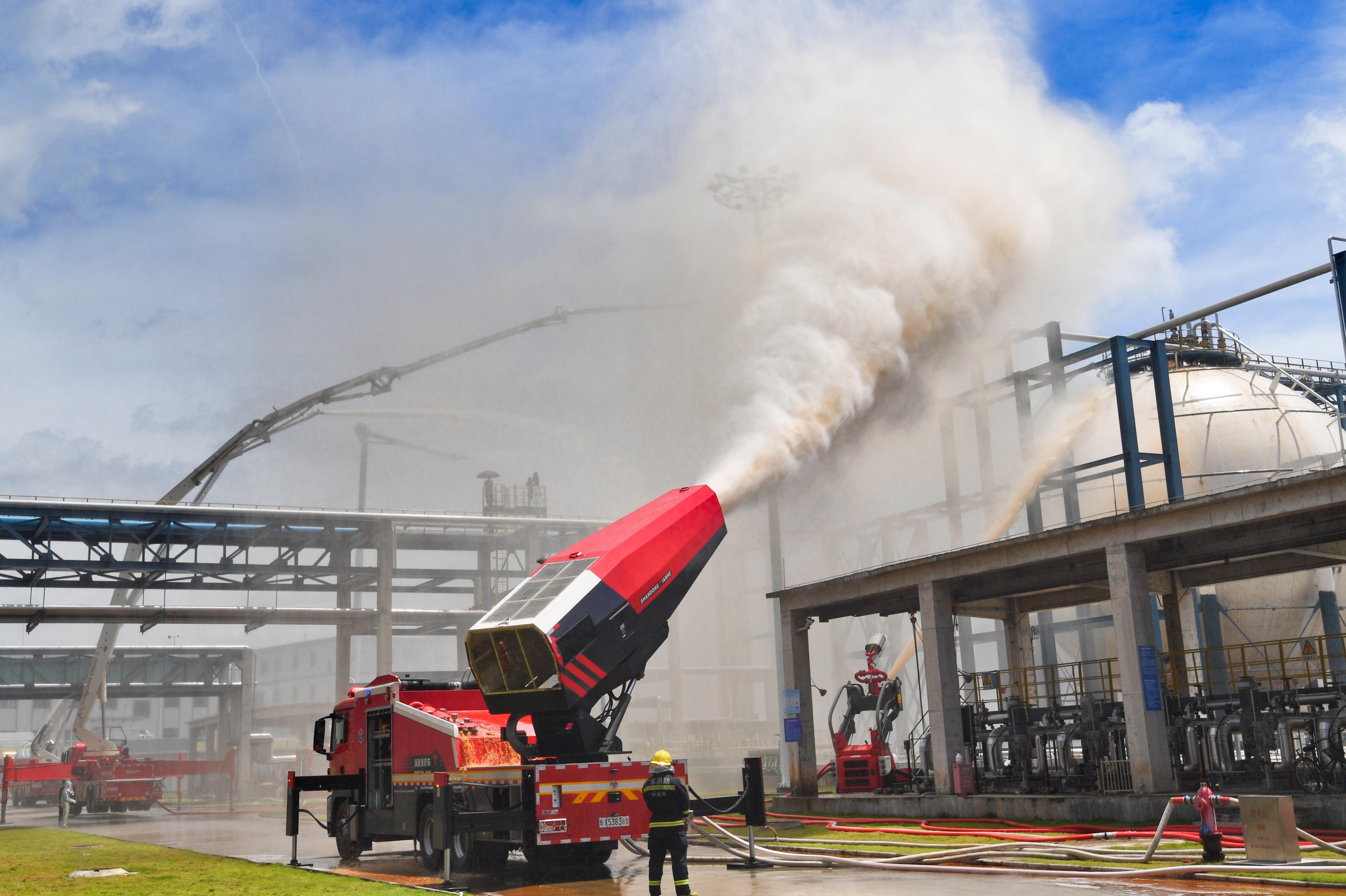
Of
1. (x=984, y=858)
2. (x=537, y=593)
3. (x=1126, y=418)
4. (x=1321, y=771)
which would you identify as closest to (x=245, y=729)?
(x=1126, y=418)

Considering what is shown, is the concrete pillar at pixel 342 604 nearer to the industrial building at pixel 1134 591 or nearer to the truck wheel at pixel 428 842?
the industrial building at pixel 1134 591

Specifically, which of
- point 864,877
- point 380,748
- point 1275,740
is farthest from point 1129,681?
point 380,748

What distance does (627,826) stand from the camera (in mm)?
14547

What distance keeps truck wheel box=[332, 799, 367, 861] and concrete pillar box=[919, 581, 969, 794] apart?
12198 mm

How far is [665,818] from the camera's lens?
11438 millimetres

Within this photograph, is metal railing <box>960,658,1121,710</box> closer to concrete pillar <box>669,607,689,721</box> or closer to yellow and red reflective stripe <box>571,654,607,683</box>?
yellow and red reflective stripe <box>571,654,607,683</box>

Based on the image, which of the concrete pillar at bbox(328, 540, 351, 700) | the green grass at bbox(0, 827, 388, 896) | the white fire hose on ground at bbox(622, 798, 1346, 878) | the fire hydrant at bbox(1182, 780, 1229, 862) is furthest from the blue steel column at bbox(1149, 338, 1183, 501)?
the concrete pillar at bbox(328, 540, 351, 700)

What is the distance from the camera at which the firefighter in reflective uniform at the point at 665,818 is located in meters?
11.3

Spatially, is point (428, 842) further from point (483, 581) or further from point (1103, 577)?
point (483, 581)

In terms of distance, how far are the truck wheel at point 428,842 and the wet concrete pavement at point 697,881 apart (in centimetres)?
19

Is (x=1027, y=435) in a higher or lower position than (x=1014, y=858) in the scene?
higher

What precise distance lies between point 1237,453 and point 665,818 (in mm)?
29390

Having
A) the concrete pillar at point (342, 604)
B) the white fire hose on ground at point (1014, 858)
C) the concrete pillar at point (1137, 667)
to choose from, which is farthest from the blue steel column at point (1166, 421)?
the concrete pillar at point (342, 604)

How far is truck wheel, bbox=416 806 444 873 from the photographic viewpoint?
15.9 metres
